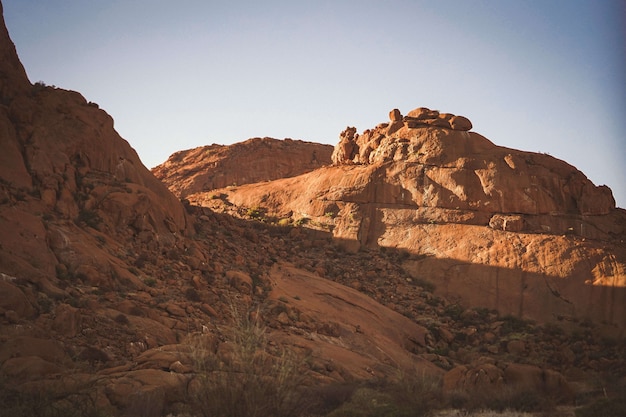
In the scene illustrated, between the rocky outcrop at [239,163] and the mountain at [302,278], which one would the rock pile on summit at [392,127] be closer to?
the mountain at [302,278]

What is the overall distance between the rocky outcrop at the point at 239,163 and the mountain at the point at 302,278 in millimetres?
18853

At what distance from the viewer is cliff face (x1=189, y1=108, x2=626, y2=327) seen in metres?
28.7

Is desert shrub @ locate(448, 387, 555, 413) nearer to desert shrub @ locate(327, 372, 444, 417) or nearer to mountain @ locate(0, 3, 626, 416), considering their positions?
mountain @ locate(0, 3, 626, 416)

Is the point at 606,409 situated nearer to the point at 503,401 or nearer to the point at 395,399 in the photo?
the point at 503,401

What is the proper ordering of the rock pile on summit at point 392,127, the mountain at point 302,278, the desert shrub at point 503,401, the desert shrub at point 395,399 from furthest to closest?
the rock pile on summit at point 392,127
the desert shrub at point 503,401
the desert shrub at point 395,399
the mountain at point 302,278

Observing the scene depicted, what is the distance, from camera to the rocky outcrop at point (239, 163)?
60656mm

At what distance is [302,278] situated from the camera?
26531mm

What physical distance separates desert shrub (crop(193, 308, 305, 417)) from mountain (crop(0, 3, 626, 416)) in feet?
0.12

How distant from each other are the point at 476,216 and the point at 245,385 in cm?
2502

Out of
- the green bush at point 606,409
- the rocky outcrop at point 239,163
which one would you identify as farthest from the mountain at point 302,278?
the rocky outcrop at point 239,163

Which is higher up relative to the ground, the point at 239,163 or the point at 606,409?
the point at 239,163

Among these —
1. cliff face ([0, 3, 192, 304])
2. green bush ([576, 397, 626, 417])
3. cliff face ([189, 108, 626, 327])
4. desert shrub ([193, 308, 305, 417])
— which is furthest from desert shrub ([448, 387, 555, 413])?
A: cliff face ([189, 108, 626, 327])

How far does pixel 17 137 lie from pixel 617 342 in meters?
25.6

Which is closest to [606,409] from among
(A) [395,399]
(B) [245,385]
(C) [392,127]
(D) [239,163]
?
(A) [395,399]
